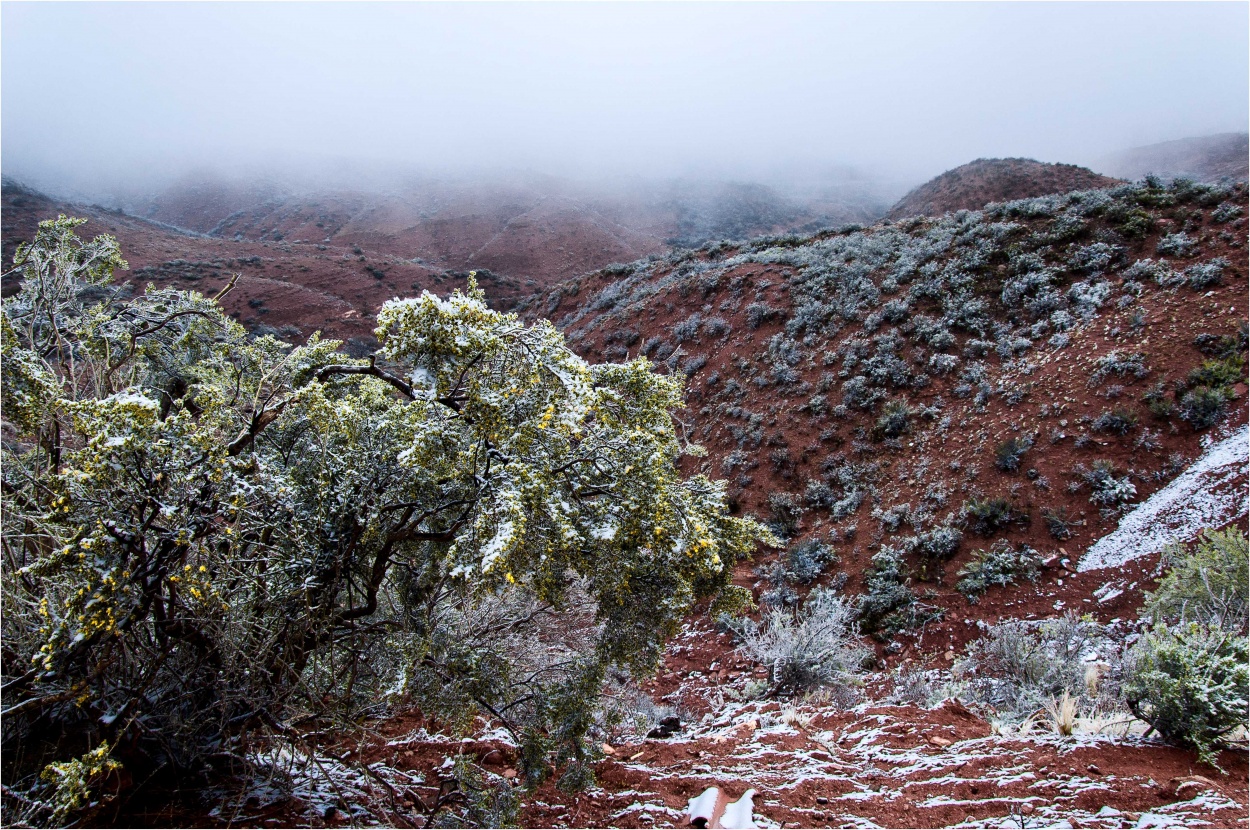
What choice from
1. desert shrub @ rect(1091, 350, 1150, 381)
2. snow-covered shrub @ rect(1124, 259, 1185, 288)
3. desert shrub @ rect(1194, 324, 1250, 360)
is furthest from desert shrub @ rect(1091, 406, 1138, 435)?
snow-covered shrub @ rect(1124, 259, 1185, 288)

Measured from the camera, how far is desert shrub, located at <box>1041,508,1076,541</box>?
927cm

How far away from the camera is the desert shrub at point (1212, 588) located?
615 cm

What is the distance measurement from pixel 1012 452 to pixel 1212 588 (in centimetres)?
440

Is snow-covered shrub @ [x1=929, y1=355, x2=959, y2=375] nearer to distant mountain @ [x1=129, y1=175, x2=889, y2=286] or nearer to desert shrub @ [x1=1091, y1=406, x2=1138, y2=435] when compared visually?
desert shrub @ [x1=1091, y1=406, x2=1138, y2=435]

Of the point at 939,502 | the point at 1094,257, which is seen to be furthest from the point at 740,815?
the point at 1094,257

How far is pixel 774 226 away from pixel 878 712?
65908mm

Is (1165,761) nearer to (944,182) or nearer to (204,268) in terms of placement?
(204,268)

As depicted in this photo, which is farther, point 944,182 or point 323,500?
point 944,182

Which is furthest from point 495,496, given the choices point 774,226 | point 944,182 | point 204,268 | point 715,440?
point 774,226

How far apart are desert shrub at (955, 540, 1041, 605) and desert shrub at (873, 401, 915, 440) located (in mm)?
3696

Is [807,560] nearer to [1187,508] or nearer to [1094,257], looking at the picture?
[1187,508]

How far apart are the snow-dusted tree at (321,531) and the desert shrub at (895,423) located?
9.62 m

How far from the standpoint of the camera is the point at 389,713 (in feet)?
15.3

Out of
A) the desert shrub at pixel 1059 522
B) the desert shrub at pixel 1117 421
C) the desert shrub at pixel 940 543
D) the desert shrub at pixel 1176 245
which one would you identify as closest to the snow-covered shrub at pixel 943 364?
the desert shrub at pixel 1117 421
